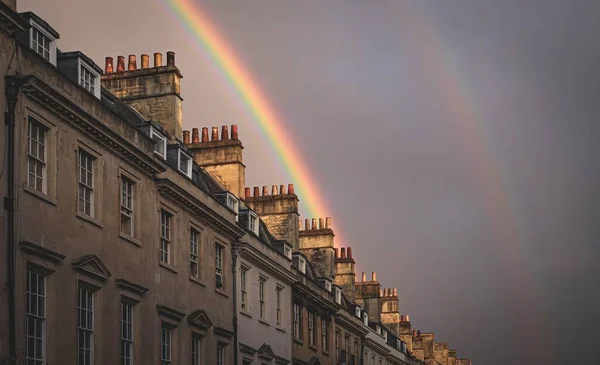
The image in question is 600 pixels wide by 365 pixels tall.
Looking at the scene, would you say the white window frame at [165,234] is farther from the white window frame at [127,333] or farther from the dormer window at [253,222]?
the dormer window at [253,222]

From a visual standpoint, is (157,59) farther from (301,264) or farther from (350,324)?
(350,324)

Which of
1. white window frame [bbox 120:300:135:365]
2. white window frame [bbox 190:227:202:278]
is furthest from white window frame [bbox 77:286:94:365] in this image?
white window frame [bbox 190:227:202:278]

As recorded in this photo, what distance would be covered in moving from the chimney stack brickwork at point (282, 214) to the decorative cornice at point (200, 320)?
22323 mm

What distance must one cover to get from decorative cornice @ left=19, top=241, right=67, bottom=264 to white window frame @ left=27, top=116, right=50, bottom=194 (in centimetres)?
169

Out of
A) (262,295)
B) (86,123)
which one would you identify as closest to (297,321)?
(262,295)

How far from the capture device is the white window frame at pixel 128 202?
35.7m

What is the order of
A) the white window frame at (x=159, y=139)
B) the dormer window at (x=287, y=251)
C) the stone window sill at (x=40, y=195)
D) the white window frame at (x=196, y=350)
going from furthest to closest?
1. the dormer window at (x=287, y=251)
2. the white window frame at (x=196, y=350)
3. the white window frame at (x=159, y=139)
4. the stone window sill at (x=40, y=195)

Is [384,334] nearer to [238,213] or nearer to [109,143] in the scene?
[238,213]

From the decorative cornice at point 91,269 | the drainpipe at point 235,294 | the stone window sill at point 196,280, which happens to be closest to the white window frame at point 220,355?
the drainpipe at point 235,294

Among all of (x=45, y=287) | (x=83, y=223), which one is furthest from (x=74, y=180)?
(x=45, y=287)

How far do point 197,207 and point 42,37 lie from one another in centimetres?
1243

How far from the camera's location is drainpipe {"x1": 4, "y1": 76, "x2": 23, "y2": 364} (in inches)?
1063

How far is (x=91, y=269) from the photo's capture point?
32.2 metres

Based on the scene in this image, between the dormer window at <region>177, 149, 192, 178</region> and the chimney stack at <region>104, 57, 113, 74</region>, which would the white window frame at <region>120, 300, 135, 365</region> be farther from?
the chimney stack at <region>104, 57, 113, 74</region>
